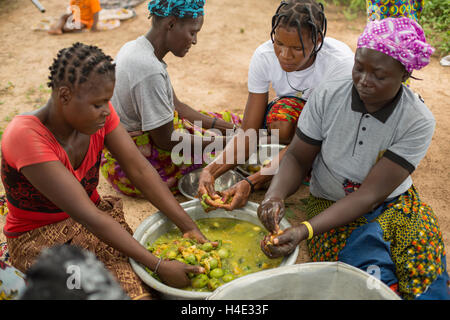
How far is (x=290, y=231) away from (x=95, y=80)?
3.76ft

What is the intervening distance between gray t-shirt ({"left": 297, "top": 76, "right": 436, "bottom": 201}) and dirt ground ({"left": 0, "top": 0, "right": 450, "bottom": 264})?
0.72 meters

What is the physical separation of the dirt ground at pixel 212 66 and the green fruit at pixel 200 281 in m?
0.83

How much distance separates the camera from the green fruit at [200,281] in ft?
7.26

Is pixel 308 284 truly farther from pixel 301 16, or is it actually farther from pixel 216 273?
pixel 301 16

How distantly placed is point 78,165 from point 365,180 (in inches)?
57.9

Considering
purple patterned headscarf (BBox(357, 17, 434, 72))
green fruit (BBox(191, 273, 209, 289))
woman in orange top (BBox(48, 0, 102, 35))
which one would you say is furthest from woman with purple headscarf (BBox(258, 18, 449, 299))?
woman in orange top (BBox(48, 0, 102, 35))

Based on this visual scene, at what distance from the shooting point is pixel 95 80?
6.23ft

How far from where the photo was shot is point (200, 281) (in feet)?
7.25

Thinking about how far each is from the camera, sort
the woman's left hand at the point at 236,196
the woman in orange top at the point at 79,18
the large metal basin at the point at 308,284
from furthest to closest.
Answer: the woman in orange top at the point at 79,18 → the woman's left hand at the point at 236,196 → the large metal basin at the point at 308,284

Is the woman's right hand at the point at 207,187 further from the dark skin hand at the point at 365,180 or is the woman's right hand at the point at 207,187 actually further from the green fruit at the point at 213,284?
the green fruit at the point at 213,284

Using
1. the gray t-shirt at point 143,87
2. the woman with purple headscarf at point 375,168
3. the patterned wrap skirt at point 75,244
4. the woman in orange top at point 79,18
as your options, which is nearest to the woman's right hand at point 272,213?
the woman with purple headscarf at point 375,168
